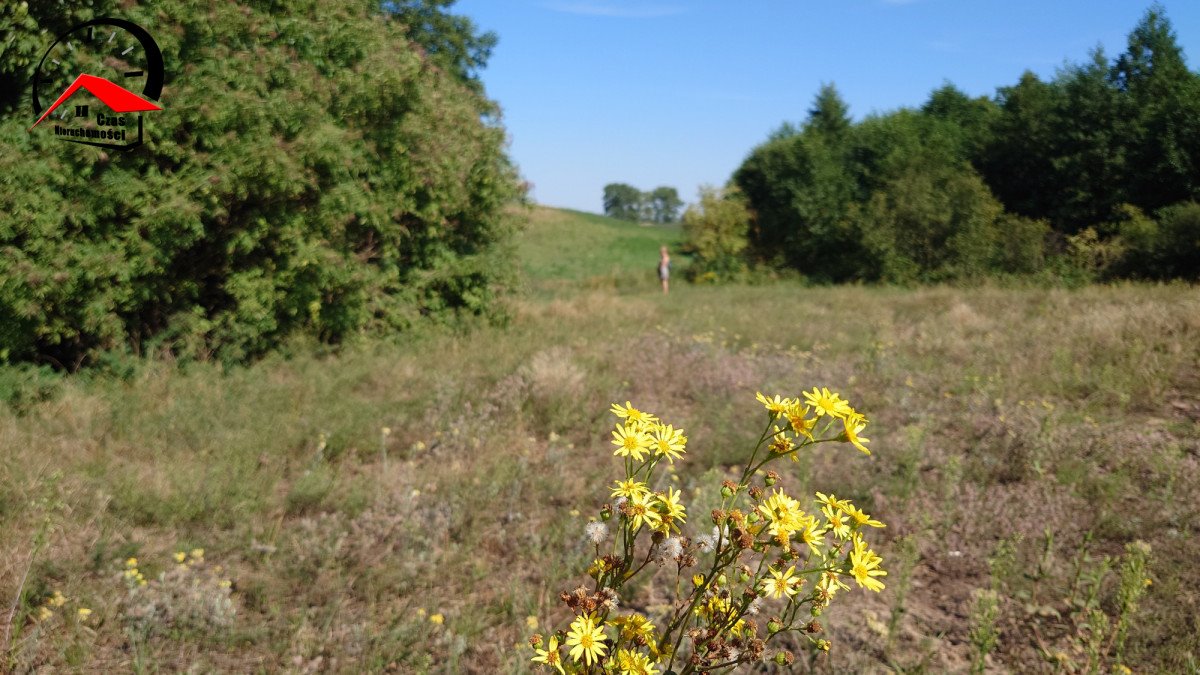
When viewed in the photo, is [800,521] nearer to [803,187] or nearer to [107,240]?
[107,240]

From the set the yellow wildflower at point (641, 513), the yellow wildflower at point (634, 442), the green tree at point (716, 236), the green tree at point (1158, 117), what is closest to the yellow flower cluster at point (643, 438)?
the yellow wildflower at point (634, 442)

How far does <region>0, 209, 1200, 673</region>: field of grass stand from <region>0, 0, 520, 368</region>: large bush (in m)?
0.77

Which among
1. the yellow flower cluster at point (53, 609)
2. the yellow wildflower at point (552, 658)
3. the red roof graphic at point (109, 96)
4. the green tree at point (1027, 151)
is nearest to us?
the yellow wildflower at point (552, 658)

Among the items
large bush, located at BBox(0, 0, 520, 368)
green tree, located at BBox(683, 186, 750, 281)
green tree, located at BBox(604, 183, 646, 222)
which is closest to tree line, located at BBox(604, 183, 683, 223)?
green tree, located at BBox(604, 183, 646, 222)

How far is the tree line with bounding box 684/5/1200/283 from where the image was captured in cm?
2070

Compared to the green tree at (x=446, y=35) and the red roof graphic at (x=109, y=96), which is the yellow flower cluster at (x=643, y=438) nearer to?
the red roof graphic at (x=109, y=96)

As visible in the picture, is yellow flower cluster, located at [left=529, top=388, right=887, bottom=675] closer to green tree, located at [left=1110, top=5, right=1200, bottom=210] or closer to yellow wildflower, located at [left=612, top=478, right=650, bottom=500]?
yellow wildflower, located at [left=612, top=478, right=650, bottom=500]

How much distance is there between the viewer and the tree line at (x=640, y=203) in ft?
435

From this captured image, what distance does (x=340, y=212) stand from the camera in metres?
7.82

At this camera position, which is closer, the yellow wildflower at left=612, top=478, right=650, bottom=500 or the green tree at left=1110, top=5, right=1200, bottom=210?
the yellow wildflower at left=612, top=478, right=650, bottom=500

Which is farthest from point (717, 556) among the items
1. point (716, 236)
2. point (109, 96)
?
point (716, 236)

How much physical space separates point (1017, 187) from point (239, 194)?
86.2 feet

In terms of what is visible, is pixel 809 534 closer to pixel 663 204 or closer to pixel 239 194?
pixel 239 194

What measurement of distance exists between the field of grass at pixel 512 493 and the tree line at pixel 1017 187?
570 inches
